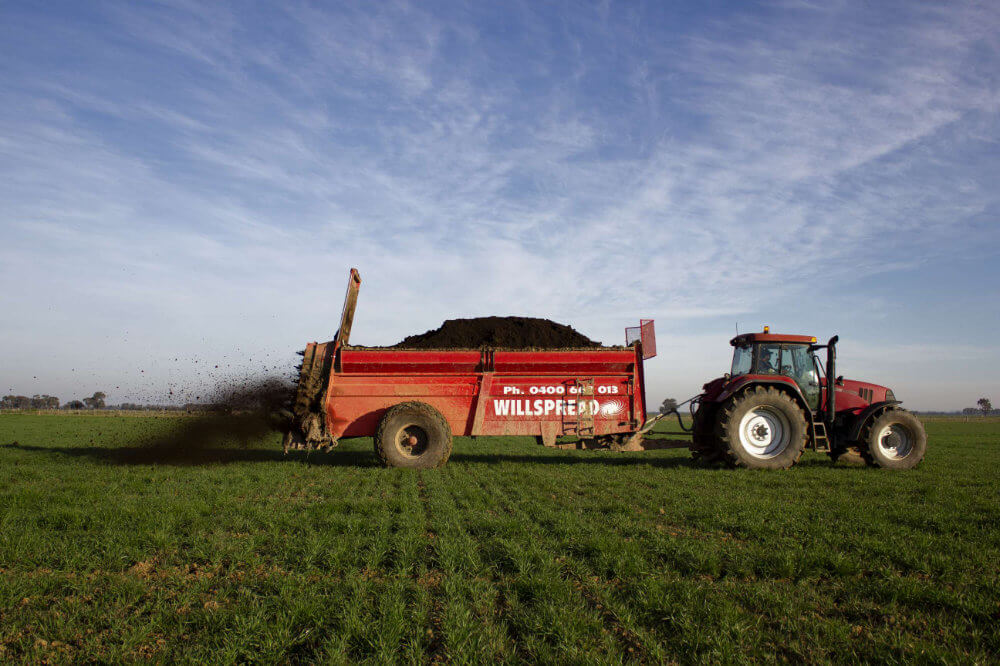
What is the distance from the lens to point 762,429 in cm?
1088

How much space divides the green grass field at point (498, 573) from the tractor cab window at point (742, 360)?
304cm

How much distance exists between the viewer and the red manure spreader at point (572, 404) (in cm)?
1088

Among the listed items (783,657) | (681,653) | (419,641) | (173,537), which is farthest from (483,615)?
(173,537)

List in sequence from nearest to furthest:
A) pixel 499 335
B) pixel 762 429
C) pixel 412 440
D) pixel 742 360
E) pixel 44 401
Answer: pixel 762 429 → pixel 412 440 → pixel 742 360 → pixel 499 335 → pixel 44 401

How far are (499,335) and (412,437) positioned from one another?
4.21m

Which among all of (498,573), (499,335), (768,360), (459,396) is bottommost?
(498,573)

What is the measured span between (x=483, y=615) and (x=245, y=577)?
2.10 meters

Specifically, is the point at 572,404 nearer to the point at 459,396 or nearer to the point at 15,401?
the point at 459,396

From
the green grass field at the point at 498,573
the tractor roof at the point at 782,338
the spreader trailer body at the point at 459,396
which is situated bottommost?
the green grass field at the point at 498,573

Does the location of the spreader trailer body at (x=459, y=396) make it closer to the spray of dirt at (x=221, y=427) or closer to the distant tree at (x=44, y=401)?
the spray of dirt at (x=221, y=427)

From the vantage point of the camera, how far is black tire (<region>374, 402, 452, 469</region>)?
10.9 metres

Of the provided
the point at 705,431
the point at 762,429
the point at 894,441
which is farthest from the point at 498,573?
the point at 894,441

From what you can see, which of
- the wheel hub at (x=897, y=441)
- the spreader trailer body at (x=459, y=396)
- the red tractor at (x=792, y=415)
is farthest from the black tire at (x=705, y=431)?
the wheel hub at (x=897, y=441)

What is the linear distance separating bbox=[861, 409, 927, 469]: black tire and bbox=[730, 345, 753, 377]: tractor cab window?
2.57 m
